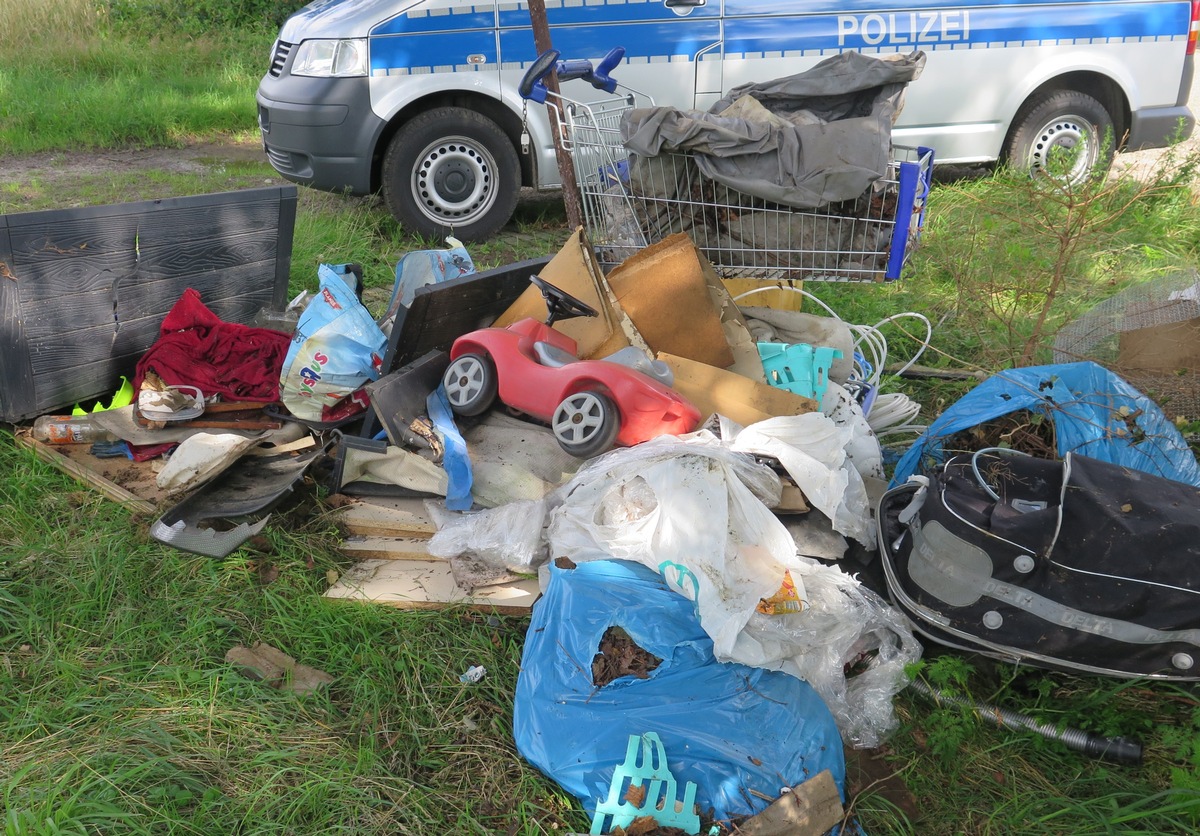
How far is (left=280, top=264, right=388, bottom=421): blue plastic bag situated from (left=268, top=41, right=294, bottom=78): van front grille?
3.12 metres

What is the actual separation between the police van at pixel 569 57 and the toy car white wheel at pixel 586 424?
3.15 metres

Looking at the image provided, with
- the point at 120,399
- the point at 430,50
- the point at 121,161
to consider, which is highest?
the point at 430,50

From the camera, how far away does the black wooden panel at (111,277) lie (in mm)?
3393

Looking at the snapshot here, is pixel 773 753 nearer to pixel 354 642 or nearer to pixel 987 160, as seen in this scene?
pixel 354 642

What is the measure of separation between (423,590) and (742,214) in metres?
1.90

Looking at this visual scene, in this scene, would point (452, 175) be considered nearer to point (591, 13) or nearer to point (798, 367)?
point (591, 13)

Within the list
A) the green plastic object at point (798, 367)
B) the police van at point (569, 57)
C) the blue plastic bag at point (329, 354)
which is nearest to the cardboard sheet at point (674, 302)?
the green plastic object at point (798, 367)

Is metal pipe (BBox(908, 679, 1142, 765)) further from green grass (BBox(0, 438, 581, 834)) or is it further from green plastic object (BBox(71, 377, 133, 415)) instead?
green plastic object (BBox(71, 377, 133, 415))

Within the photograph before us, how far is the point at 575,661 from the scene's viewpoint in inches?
95.3

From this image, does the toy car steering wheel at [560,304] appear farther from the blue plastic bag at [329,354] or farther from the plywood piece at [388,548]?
the plywood piece at [388,548]

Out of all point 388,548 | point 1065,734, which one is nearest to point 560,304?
point 388,548

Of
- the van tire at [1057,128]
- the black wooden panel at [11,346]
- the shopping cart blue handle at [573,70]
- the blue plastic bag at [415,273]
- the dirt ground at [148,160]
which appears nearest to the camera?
the black wooden panel at [11,346]

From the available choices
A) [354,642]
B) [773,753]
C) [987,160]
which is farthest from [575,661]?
[987,160]

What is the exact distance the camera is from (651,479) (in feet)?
8.96
